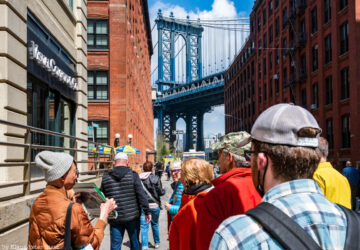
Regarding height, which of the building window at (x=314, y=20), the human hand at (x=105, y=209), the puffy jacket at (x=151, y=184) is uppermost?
the building window at (x=314, y=20)

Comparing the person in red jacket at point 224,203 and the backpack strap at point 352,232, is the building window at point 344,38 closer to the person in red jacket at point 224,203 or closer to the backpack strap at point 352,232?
the person in red jacket at point 224,203

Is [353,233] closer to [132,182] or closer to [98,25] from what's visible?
[132,182]

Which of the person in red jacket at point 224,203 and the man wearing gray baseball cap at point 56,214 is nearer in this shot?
the person in red jacket at point 224,203

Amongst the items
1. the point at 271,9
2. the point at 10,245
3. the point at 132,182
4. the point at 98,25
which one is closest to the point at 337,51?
the point at 98,25

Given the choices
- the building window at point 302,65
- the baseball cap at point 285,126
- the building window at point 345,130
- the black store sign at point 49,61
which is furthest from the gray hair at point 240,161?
the building window at point 302,65

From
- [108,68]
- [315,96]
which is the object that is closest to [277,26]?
[315,96]

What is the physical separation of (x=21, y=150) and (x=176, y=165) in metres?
3.06

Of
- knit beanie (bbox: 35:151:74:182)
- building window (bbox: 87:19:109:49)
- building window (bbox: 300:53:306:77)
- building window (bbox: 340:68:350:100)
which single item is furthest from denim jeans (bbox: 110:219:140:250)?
building window (bbox: 300:53:306:77)

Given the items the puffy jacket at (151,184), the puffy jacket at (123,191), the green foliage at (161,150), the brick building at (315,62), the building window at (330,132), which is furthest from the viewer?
the green foliage at (161,150)

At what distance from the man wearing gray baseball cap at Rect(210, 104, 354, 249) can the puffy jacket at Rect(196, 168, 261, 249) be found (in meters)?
0.79

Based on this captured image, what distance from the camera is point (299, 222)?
1270mm

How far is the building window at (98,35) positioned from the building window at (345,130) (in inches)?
719

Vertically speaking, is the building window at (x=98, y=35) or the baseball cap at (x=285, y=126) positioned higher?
the building window at (x=98, y=35)

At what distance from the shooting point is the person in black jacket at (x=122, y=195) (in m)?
5.45
